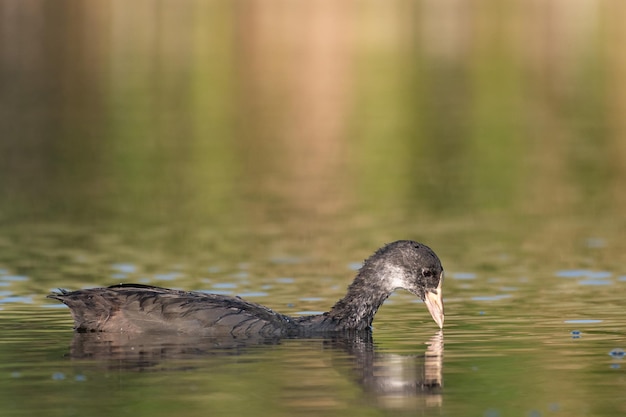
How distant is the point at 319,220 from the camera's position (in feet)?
101

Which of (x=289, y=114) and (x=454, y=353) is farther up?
(x=289, y=114)

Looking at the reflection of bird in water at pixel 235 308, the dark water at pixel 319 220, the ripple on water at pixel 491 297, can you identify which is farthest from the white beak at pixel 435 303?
the ripple on water at pixel 491 297

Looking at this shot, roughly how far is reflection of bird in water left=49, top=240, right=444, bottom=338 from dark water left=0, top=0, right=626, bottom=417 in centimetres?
30

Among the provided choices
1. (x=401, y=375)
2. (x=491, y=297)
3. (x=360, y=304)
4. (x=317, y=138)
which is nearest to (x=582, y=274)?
(x=491, y=297)

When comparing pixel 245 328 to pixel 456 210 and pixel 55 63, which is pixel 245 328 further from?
pixel 55 63

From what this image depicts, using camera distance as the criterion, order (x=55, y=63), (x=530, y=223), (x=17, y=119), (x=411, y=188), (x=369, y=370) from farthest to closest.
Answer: (x=55, y=63)
(x=17, y=119)
(x=411, y=188)
(x=530, y=223)
(x=369, y=370)

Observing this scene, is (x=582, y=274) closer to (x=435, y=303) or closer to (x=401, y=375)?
(x=435, y=303)

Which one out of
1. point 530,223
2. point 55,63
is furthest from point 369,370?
point 55,63

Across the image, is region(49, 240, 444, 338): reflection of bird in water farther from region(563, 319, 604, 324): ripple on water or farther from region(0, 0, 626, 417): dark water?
region(563, 319, 604, 324): ripple on water

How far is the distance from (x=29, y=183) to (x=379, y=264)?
65.2ft

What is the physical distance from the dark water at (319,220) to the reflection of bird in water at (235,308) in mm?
302

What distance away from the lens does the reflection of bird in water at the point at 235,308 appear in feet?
57.9

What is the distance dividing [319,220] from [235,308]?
12785 millimetres

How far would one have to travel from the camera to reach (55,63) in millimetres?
88188
